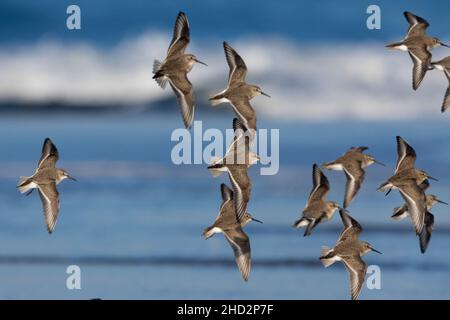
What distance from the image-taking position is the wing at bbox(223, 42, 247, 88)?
6152 millimetres

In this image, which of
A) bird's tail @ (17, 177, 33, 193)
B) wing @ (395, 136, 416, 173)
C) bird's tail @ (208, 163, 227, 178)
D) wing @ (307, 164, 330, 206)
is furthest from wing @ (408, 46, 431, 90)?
bird's tail @ (17, 177, 33, 193)

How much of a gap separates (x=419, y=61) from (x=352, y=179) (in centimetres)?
61

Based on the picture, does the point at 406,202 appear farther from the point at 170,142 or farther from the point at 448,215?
the point at 170,142

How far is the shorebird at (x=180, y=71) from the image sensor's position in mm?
6137

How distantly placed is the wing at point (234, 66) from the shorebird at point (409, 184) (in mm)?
729

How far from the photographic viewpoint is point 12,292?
22.7 feet

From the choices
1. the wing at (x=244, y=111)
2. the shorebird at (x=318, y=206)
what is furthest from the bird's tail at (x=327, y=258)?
the wing at (x=244, y=111)

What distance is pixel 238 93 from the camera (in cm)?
621

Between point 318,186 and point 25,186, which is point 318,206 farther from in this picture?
point 25,186

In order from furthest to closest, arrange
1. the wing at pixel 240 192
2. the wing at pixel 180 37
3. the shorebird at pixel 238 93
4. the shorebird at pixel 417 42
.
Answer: the shorebird at pixel 417 42 → the wing at pixel 180 37 → the shorebird at pixel 238 93 → the wing at pixel 240 192

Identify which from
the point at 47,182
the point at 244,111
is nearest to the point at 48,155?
the point at 47,182

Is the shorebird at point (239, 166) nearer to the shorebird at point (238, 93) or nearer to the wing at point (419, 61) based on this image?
the shorebird at point (238, 93)

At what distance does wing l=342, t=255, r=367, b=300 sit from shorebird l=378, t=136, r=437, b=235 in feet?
0.95

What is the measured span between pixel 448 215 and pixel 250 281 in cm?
215
